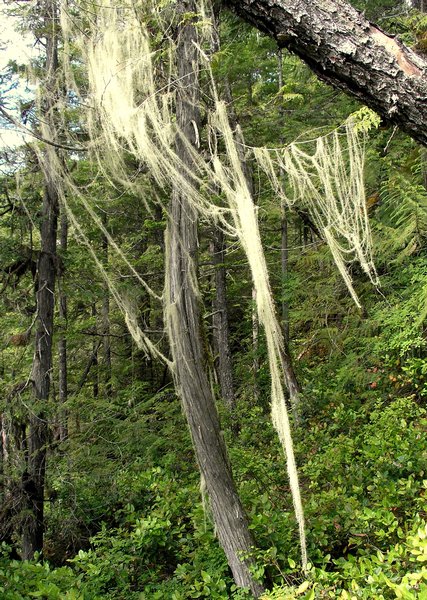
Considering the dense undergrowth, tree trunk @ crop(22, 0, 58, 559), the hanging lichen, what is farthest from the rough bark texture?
tree trunk @ crop(22, 0, 58, 559)

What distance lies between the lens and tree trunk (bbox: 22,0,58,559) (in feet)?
19.9

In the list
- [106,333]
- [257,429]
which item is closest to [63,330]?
[106,333]

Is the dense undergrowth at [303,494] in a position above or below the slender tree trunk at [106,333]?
below

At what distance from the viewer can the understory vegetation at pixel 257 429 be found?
4.06 meters

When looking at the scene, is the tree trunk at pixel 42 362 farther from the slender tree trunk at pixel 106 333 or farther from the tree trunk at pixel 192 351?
the slender tree trunk at pixel 106 333

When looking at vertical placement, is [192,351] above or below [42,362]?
below

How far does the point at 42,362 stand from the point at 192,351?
3419 millimetres

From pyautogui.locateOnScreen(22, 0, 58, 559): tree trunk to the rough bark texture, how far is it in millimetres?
4454

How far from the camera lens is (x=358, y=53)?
6.04 ft

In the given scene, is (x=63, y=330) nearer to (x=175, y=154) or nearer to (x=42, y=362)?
(x=42, y=362)

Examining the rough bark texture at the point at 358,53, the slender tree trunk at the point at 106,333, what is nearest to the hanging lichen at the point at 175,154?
the rough bark texture at the point at 358,53

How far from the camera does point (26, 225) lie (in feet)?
22.0

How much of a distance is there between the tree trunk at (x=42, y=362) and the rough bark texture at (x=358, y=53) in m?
4.45

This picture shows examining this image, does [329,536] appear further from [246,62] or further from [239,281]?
[239,281]
